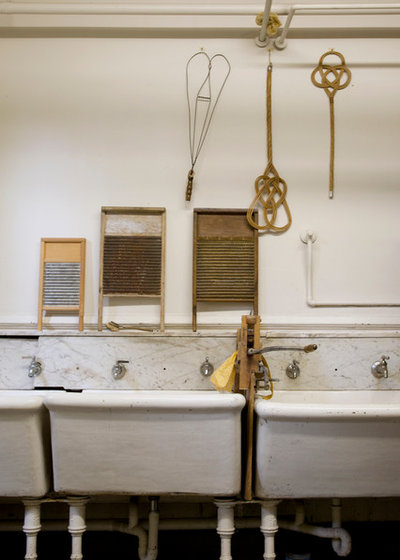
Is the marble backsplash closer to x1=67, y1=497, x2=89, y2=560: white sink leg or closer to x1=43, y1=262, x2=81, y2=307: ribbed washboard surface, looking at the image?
x1=43, y1=262, x2=81, y2=307: ribbed washboard surface

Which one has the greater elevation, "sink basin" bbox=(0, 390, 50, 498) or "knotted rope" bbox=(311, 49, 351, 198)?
"knotted rope" bbox=(311, 49, 351, 198)

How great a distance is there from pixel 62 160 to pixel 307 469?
196 cm

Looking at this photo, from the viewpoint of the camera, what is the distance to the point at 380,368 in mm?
2275

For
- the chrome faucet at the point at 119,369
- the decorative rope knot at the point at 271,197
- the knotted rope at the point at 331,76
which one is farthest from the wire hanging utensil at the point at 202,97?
the chrome faucet at the point at 119,369

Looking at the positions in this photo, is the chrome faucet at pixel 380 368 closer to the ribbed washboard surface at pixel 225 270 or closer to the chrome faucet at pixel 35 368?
the ribbed washboard surface at pixel 225 270

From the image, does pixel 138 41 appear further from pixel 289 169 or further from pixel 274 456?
pixel 274 456

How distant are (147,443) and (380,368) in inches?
48.0

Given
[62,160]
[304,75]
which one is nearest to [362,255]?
[304,75]

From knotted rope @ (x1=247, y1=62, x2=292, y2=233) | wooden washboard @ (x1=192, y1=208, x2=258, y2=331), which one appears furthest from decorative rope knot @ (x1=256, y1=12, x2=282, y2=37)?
wooden washboard @ (x1=192, y1=208, x2=258, y2=331)

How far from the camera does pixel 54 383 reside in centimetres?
227

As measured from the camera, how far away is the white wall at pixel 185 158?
8.33ft

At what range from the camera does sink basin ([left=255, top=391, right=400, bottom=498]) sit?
64.1 inches

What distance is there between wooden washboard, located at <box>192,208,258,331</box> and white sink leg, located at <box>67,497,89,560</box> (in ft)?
3.25

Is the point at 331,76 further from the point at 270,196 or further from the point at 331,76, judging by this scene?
the point at 270,196
